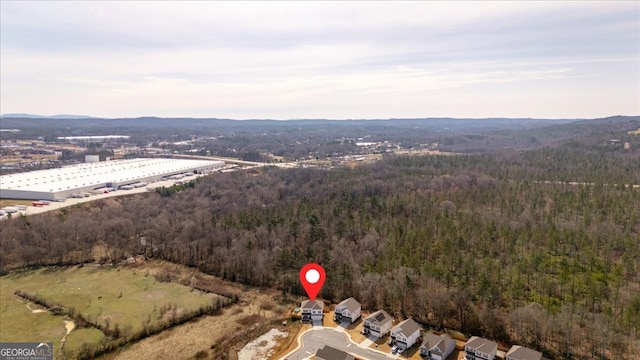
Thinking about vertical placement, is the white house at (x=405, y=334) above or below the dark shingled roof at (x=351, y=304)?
below

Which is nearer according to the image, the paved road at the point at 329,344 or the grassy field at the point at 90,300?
the paved road at the point at 329,344

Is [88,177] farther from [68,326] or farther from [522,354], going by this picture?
[522,354]

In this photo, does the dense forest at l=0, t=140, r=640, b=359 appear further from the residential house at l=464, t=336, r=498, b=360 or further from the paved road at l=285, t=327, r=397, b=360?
the paved road at l=285, t=327, r=397, b=360

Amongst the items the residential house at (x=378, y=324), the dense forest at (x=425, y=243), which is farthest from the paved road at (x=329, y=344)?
the dense forest at (x=425, y=243)

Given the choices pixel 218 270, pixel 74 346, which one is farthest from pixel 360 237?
pixel 74 346

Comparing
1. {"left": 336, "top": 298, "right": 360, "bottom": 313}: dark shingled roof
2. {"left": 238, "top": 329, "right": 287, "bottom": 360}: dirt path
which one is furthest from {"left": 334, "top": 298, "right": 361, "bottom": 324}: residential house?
{"left": 238, "top": 329, "right": 287, "bottom": 360}: dirt path

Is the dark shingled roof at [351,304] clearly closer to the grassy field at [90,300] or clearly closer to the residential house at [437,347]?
the residential house at [437,347]
